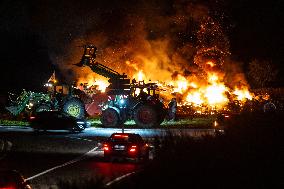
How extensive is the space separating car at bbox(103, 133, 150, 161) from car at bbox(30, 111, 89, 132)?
40.4ft

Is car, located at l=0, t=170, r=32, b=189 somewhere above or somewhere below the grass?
below

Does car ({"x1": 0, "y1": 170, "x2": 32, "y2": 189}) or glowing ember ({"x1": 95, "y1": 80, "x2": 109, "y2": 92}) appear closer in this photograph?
car ({"x1": 0, "y1": 170, "x2": 32, "y2": 189})

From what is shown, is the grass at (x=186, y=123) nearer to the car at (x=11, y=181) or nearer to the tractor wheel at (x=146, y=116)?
the tractor wheel at (x=146, y=116)

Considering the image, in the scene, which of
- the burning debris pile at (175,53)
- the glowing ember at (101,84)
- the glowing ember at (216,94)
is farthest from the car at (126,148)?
the burning debris pile at (175,53)

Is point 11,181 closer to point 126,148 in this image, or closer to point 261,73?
point 126,148

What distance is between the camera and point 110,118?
39.0m

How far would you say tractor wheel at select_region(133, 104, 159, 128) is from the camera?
3791 centimetres

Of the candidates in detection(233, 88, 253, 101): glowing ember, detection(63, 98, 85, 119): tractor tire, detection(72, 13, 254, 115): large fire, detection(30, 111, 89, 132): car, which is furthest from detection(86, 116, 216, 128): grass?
detection(72, 13, 254, 115): large fire

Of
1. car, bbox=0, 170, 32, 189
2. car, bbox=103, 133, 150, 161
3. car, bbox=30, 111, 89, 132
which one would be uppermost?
car, bbox=30, 111, 89, 132

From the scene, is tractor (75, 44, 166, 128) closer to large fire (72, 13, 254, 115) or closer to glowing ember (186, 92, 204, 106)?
glowing ember (186, 92, 204, 106)

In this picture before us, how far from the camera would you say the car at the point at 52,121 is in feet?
117

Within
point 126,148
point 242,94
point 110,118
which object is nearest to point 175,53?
point 242,94

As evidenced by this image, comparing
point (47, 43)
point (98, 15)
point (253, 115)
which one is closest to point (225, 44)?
point (98, 15)

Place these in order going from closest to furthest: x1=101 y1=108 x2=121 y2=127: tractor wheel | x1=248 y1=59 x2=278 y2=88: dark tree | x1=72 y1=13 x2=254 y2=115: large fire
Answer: x1=101 y1=108 x2=121 y2=127: tractor wheel
x1=72 y1=13 x2=254 y2=115: large fire
x1=248 y1=59 x2=278 y2=88: dark tree
